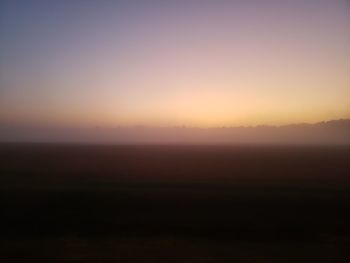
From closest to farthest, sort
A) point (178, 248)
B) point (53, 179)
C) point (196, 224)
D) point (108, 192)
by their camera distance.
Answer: point (178, 248) → point (196, 224) → point (108, 192) → point (53, 179)

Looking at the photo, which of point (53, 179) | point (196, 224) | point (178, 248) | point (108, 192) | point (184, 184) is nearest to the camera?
point (178, 248)

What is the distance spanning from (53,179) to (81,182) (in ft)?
6.68

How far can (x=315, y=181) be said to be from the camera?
21016mm

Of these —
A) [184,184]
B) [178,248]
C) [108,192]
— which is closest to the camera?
[178,248]

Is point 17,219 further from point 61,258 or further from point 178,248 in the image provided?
point 178,248

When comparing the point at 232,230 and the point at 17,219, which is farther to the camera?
the point at 17,219

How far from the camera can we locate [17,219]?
37.0 ft

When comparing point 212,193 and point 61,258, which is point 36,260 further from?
point 212,193

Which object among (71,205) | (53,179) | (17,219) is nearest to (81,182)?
(53,179)

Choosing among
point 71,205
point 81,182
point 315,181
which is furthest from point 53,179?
point 315,181

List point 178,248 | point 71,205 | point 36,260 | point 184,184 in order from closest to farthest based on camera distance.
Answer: point 36,260 < point 178,248 < point 71,205 < point 184,184

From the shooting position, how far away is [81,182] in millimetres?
19812

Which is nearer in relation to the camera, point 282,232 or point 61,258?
point 61,258

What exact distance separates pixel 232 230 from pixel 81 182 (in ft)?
36.2
